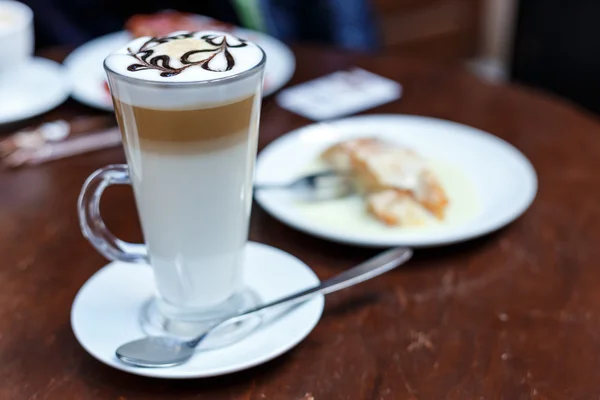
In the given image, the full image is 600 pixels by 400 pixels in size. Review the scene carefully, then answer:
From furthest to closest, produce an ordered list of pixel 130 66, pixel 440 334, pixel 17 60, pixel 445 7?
pixel 445 7
pixel 17 60
pixel 440 334
pixel 130 66

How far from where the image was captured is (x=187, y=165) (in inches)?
21.5

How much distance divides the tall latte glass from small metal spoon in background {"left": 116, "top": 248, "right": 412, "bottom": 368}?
3 cm

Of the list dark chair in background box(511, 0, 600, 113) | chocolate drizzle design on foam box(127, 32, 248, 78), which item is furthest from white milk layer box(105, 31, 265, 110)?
dark chair in background box(511, 0, 600, 113)

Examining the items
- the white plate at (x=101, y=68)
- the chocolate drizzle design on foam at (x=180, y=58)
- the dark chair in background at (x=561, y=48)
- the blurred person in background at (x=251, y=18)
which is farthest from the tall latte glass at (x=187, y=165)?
the dark chair in background at (x=561, y=48)

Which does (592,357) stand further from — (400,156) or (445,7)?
(445,7)

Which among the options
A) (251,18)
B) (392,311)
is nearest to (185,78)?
(392,311)

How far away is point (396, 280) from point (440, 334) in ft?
0.30

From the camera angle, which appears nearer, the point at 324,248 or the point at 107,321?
the point at 107,321

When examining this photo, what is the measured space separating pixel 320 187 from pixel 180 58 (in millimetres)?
336

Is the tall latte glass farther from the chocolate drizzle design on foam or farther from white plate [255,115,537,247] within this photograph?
white plate [255,115,537,247]

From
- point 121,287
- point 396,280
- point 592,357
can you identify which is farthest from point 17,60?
point 592,357

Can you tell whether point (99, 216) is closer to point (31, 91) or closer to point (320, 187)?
point (320, 187)

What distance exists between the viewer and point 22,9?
1.20 metres

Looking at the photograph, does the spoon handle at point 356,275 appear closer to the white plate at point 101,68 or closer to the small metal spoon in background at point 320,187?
the small metal spoon in background at point 320,187
